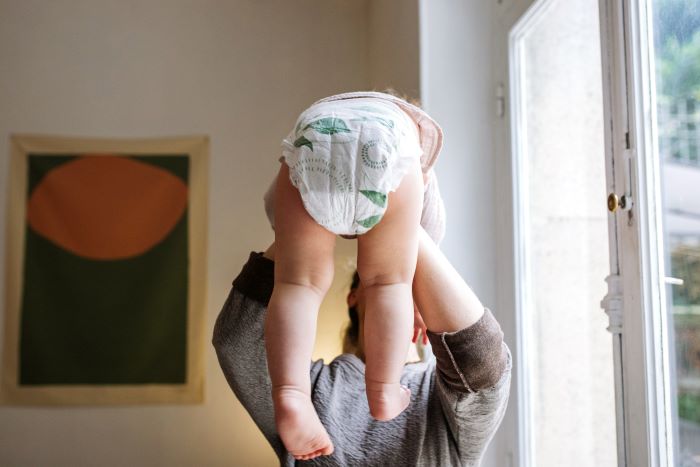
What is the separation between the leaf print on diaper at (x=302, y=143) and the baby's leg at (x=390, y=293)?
0.35ft

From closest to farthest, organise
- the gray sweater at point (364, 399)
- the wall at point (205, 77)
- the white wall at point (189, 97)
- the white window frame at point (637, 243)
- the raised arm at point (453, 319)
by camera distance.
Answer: the raised arm at point (453, 319) → the gray sweater at point (364, 399) → the white window frame at point (637, 243) → the white wall at point (189, 97) → the wall at point (205, 77)

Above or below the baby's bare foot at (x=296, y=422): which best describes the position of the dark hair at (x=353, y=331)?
above

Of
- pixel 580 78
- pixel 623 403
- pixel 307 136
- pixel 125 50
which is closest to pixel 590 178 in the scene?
pixel 580 78

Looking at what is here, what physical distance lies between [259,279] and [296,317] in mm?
286

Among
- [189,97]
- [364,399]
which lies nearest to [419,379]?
[364,399]

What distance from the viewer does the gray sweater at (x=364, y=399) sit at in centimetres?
97

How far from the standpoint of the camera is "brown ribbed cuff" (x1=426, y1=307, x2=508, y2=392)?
0.87 meters

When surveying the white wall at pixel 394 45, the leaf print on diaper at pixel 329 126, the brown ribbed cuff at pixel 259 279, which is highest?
the white wall at pixel 394 45

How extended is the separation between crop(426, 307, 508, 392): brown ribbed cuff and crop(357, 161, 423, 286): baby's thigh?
14 centimetres

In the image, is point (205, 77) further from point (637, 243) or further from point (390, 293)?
point (390, 293)

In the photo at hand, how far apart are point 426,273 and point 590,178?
64cm

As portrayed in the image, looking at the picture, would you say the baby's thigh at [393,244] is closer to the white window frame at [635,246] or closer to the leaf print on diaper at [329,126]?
the leaf print on diaper at [329,126]

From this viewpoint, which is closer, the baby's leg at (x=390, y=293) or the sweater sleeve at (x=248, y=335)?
the baby's leg at (x=390, y=293)

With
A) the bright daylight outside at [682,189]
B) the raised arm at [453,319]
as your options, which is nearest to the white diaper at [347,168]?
the raised arm at [453,319]
